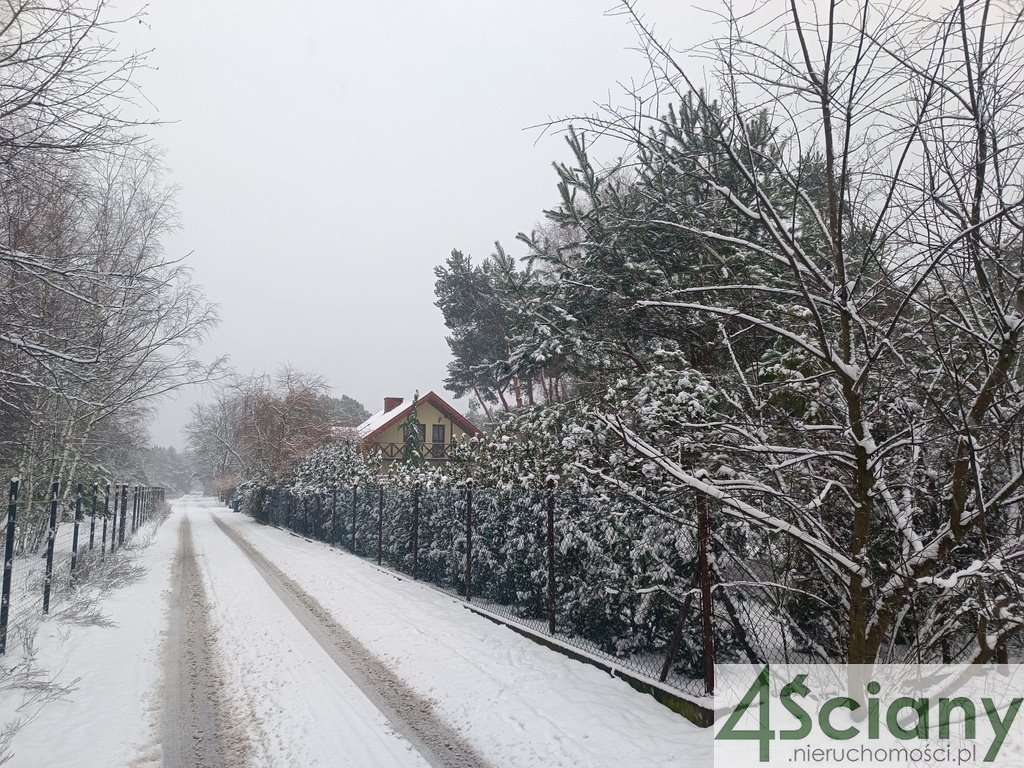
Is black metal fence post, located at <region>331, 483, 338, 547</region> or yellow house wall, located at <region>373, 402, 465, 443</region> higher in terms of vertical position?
yellow house wall, located at <region>373, 402, 465, 443</region>

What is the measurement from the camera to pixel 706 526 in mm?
5156

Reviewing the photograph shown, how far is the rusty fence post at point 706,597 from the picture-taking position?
198 inches

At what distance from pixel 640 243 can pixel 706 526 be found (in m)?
5.27

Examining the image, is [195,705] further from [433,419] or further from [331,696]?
[433,419]

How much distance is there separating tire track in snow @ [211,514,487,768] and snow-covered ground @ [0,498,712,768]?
18 millimetres

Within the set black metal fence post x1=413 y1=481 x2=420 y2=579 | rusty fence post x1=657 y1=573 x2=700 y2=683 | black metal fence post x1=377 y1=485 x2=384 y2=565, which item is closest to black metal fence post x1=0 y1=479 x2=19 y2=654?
rusty fence post x1=657 y1=573 x2=700 y2=683

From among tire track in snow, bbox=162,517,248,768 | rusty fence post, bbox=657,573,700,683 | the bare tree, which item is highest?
the bare tree

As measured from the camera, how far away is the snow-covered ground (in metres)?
4.40

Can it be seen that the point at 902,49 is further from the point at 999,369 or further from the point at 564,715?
the point at 564,715

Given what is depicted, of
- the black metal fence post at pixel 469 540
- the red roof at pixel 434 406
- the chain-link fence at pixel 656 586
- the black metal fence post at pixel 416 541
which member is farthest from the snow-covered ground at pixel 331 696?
the red roof at pixel 434 406

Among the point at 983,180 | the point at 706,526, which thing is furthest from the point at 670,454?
the point at 983,180

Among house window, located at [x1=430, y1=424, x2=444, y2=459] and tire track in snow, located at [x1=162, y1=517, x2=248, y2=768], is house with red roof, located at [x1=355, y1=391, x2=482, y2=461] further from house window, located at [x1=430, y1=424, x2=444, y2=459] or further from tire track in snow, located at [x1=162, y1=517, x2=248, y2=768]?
tire track in snow, located at [x1=162, y1=517, x2=248, y2=768]

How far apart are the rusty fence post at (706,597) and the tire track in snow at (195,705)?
356cm

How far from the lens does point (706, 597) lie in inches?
201
